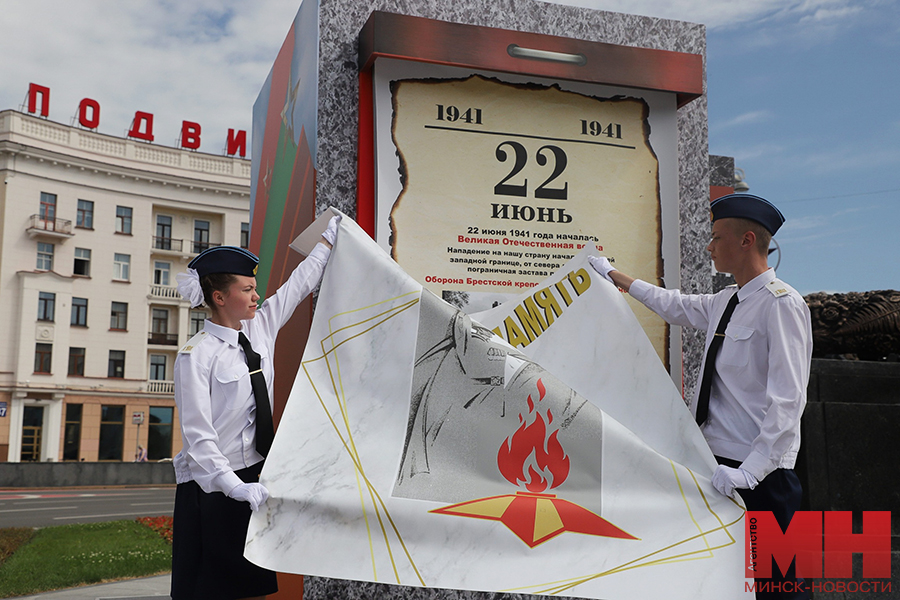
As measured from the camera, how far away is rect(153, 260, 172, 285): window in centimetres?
3938

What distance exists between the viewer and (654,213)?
159 inches

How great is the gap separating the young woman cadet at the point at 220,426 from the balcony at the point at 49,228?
36234 millimetres

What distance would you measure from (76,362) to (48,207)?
23.0 ft

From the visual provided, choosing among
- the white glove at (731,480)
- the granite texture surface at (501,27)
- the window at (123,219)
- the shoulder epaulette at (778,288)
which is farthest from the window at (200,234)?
the white glove at (731,480)

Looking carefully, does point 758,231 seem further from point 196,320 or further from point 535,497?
point 196,320

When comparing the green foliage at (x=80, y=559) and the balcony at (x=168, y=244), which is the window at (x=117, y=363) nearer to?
the balcony at (x=168, y=244)

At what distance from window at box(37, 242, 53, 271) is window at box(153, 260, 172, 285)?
4.75 metres

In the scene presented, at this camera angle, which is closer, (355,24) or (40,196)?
(355,24)

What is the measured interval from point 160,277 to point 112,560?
3336 cm

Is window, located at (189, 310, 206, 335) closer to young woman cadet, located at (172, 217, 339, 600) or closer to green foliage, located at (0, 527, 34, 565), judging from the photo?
green foliage, located at (0, 527, 34, 565)

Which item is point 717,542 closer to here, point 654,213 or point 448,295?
point 448,295

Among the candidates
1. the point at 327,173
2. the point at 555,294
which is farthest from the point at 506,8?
the point at 555,294

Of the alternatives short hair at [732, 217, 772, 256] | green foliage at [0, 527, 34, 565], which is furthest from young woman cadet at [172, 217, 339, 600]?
green foliage at [0, 527, 34, 565]

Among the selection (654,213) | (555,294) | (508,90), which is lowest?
(555,294)
